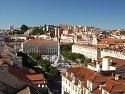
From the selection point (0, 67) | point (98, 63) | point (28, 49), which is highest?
point (0, 67)

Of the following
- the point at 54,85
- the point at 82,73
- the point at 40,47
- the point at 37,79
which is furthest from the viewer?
the point at 40,47

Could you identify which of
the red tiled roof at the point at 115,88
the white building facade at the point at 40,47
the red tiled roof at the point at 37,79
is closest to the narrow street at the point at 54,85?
the red tiled roof at the point at 37,79

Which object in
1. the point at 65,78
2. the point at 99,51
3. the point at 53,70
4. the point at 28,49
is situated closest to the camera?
the point at 65,78

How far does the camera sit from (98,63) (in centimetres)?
4391

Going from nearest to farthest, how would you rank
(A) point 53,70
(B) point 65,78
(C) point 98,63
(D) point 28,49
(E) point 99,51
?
(B) point 65,78, (C) point 98,63, (A) point 53,70, (E) point 99,51, (D) point 28,49

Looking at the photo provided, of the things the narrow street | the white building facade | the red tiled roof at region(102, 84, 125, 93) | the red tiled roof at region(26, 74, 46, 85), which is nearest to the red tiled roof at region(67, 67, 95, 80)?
the red tiled roof at region(26, 74, 46, 85)

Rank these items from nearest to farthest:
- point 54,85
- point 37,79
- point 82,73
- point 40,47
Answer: point 37,79 < point 82,73 < point 54,85 < point 40,47

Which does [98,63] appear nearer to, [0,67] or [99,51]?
[0,67]

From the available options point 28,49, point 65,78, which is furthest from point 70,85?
point 28,49

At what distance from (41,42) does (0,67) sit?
354 ft

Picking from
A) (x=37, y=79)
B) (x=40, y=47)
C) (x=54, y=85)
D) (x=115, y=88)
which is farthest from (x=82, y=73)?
(x=40, y=47)

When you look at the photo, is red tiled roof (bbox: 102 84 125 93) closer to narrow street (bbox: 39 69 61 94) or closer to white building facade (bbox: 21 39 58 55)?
narrow street (bbox: 39 69 61 94)

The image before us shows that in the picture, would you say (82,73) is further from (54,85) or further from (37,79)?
(54,85)

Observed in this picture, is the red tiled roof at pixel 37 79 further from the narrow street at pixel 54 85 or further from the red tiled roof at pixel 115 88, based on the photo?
the narrow street at pixel 54 85
